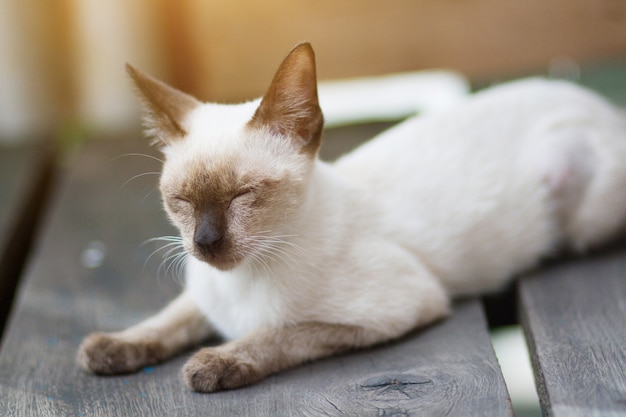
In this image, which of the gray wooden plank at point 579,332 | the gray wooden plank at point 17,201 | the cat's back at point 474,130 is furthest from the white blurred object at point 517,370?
the gray wooden plank at point 17,201

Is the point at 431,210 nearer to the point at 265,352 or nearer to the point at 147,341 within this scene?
the point at 265,352

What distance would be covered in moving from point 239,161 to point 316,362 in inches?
22.4

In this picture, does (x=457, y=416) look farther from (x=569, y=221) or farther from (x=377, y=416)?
(x=569, y=221)

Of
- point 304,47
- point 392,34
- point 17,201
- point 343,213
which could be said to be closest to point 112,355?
point 343,213

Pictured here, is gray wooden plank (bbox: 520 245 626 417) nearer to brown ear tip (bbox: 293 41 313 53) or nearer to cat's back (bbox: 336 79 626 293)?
cat's back (bbox: 336 79 626 293)

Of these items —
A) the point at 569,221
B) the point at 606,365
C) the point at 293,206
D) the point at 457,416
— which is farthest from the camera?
the point at 569,221

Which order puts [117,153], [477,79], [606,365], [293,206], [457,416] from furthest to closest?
[477,79], [117,153], [293,206], [606,365], [457,416]

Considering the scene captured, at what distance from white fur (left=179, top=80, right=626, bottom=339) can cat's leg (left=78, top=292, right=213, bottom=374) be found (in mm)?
64

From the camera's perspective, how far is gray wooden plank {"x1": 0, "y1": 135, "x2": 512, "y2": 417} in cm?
192

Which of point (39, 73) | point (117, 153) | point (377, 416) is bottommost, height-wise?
point (377, 416)

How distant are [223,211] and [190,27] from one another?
2.61m

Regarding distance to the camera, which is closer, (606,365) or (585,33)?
(606,365)

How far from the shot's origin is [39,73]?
4.45 m

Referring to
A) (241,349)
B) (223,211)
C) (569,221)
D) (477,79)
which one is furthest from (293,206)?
(477,79)
